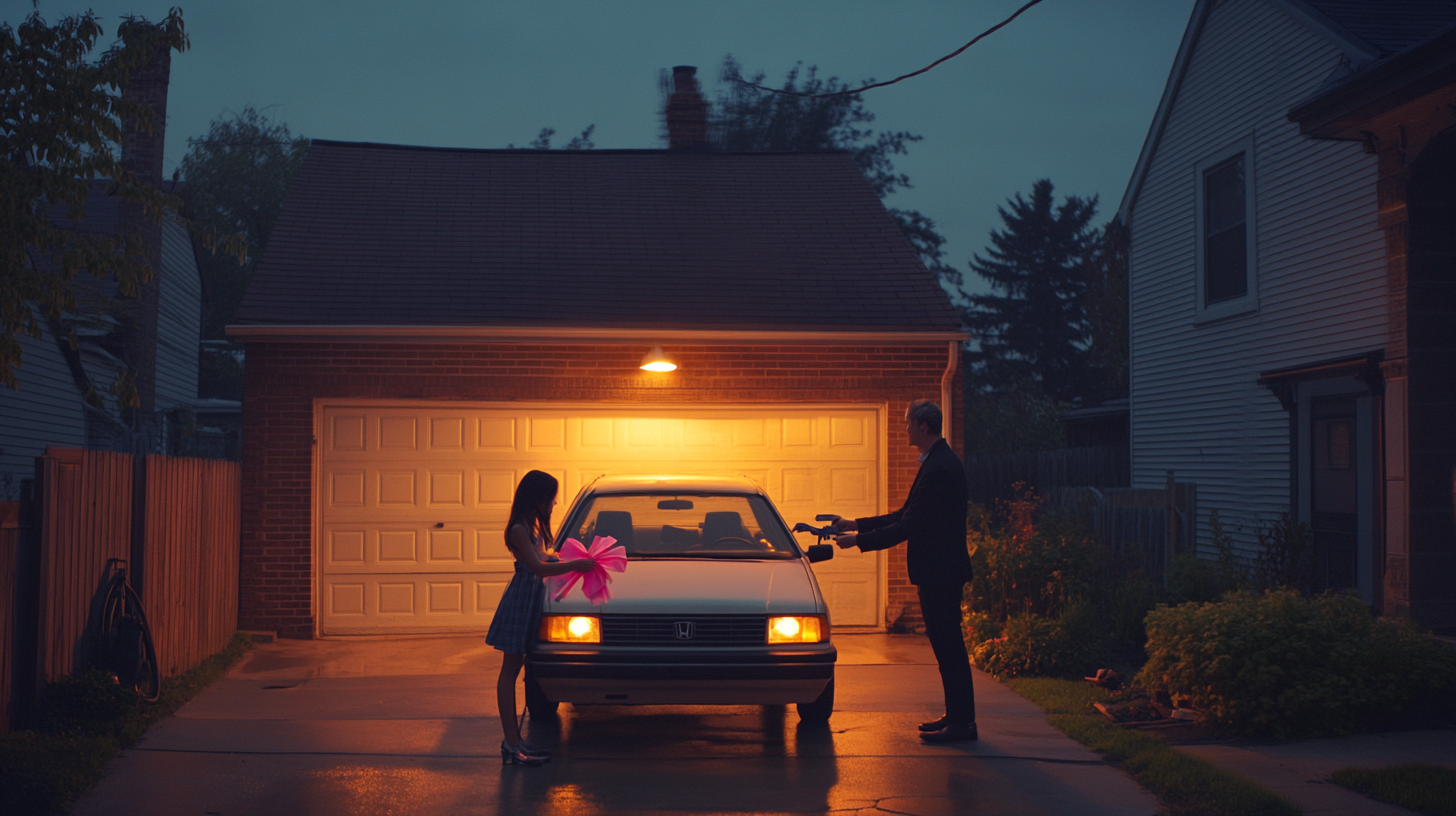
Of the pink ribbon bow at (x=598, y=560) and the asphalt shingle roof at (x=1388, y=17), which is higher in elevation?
the asphalt shingle roof at (x=1388, y=17)

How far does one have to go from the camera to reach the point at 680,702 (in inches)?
246

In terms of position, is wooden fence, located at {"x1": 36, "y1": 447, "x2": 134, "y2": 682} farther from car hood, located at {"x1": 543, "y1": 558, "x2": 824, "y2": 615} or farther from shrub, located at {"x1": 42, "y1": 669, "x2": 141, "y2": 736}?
car hood, located at {"x1": 543, "y1": 558, "x2": 824, "y2": 615}

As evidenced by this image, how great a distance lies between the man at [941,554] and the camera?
664cm

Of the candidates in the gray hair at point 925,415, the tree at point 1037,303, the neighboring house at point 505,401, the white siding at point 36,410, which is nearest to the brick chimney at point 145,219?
the white siding at point 36,410

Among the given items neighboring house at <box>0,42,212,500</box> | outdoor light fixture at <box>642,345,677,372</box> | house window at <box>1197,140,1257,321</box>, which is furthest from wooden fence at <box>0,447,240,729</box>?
house window at <box>1197,140,1257,321</box>

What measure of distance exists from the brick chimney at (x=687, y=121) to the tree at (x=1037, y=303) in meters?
35.5

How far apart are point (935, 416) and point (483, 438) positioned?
18.2 ft

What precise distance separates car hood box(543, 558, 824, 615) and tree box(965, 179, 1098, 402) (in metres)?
44.4

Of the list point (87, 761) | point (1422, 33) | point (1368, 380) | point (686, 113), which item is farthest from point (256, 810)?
point (686, 113)

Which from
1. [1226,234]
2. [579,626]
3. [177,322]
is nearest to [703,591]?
[579,626]

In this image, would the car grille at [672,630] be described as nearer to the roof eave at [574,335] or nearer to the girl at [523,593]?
the girl at [523,593]

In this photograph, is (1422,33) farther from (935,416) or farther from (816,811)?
(816,811)

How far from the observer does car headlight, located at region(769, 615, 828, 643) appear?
21.0ft

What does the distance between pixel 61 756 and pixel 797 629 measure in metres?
3.75
